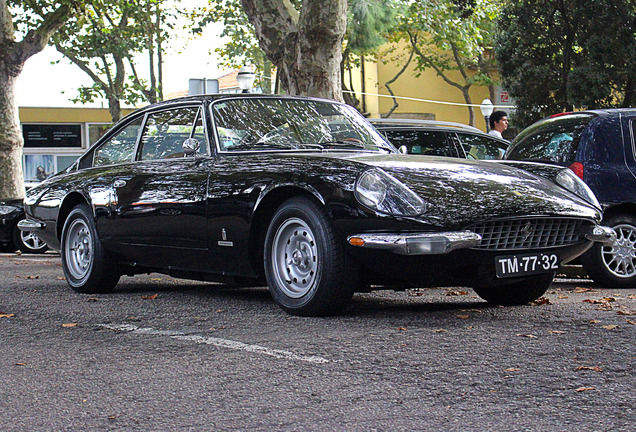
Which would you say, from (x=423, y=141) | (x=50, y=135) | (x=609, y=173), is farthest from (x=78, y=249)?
(x=50, y=135)

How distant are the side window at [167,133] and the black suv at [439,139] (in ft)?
11.2

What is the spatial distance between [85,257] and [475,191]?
3.86 meters

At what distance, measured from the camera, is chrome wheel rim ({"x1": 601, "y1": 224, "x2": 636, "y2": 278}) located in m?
8.74

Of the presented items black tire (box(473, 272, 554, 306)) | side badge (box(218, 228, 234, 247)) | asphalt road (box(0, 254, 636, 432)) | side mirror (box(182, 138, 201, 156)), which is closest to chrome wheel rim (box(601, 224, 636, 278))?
asphalt road (box(0, 254, 636, 432))

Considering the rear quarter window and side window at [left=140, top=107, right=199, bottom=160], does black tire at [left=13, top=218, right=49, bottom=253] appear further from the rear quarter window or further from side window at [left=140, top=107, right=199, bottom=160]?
the rear quarter window

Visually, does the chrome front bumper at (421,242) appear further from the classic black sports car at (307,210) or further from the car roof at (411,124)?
the car roof at (411,124)

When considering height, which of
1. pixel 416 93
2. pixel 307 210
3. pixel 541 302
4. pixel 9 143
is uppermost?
pixel 416 93

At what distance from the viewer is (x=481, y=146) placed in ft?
37.6

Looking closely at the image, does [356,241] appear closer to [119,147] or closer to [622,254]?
[119,147]

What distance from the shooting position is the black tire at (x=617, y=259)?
8.71 metres

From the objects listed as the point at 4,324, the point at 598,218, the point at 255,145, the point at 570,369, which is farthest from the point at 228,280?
the point at 570,369

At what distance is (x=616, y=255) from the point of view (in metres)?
8.77

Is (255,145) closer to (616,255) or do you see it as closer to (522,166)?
(522,166)

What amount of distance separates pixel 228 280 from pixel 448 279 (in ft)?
5.88
